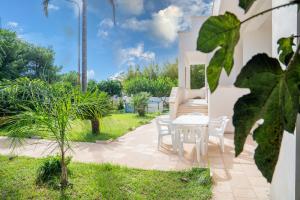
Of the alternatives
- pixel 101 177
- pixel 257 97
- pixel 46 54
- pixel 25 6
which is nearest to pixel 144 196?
pixel 101 177

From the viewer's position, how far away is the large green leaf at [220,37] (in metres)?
0.94

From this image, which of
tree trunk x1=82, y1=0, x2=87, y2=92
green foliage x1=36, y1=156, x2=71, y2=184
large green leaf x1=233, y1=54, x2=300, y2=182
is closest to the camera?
large green leaf x1=233, y1=54, x2=300, y2=182

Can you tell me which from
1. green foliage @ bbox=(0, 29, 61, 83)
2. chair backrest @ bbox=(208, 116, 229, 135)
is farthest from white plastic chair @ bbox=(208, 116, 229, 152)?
green foliage @ bbox=(0, 29, 61, 83)

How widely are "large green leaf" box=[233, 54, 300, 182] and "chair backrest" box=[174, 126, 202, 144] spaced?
555 cm

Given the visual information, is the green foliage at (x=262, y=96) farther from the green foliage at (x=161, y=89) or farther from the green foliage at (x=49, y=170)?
the green foliage at (x=161, y=89)

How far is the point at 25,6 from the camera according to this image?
228 ft

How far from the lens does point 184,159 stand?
20.7 feet

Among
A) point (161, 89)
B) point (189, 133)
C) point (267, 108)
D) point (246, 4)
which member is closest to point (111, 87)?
point (161, 89)

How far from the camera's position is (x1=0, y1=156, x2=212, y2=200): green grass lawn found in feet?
13.6

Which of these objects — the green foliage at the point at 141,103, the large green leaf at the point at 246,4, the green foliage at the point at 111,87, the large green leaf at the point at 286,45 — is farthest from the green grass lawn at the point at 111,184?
the green foliage at the point at 111,87

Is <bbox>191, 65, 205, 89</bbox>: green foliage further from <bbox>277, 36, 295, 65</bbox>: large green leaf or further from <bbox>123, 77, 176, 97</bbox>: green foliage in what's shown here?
<bbox>277, 36, 295, 65</bbox>: large green leaf

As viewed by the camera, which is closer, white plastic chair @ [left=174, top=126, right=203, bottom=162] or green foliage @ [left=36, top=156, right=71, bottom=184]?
green foliage @ [left=36, top=156, right=71, bottom=184]

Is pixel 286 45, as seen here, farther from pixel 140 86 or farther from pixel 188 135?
pixel 140 86

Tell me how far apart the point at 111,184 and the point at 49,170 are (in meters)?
1.24
